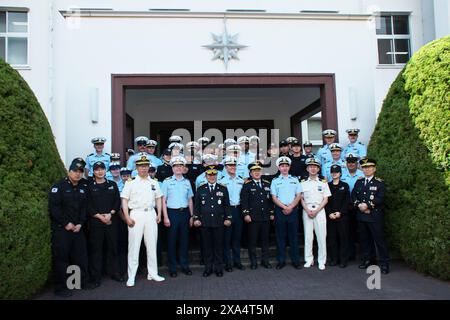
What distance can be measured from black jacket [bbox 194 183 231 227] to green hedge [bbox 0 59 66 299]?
2102 millimetres

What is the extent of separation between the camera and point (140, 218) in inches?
232

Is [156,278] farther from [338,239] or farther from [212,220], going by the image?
[338,239]

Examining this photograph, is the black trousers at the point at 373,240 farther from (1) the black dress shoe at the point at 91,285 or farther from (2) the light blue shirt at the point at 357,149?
(1) the black dress shoe at the point at 91,285

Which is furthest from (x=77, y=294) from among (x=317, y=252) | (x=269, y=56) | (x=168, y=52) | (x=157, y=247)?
(x=269, y=56)

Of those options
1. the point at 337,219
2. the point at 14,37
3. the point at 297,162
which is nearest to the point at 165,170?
the point at 297,162

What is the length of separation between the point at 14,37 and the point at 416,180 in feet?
29.0

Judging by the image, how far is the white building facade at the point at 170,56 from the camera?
844 cm

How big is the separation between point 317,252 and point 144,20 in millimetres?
5791

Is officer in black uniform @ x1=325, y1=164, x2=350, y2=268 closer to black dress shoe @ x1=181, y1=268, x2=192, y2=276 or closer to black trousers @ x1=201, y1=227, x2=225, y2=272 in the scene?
black trousers @ x1=201, y1=227, x2=225, y2=272

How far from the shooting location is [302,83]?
8930 millimetres

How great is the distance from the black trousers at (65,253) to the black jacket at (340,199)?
3871mm

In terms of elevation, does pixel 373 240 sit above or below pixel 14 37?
below

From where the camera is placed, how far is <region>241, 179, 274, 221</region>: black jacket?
21.5 ft

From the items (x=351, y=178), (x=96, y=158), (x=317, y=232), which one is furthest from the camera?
(x=96, y=158)
